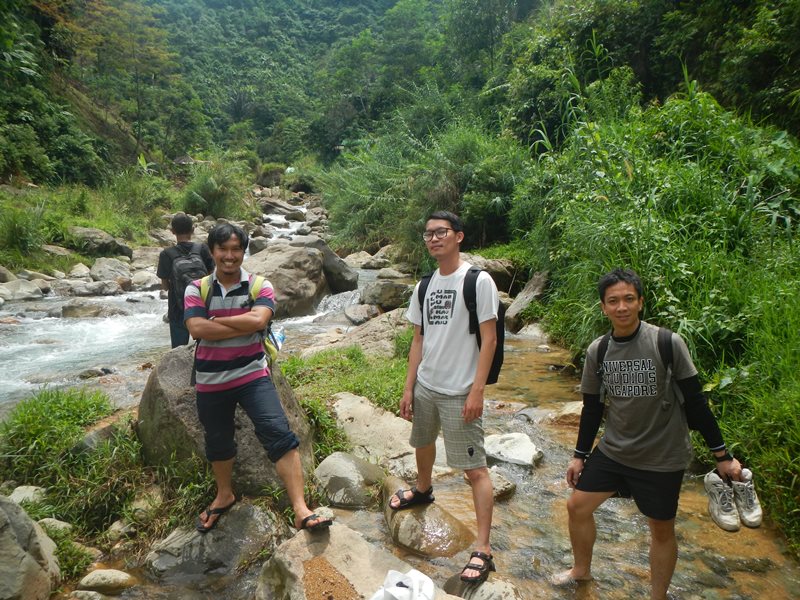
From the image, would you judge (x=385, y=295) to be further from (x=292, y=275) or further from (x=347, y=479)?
(x=347, y=479)

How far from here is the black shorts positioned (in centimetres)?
242

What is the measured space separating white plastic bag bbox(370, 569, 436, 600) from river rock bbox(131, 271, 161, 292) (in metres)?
12.7

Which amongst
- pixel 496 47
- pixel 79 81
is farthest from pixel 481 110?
pixel 79 81

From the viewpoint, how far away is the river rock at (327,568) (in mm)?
2521

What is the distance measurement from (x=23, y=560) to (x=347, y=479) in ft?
6.27

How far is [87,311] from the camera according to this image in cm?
1049

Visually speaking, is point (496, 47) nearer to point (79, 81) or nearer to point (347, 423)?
point (79, 81)

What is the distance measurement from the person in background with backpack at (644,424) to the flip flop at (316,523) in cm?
127

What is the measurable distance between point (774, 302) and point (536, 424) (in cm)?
229

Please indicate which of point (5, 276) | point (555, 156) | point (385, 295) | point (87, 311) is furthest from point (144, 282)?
point (555, 156)

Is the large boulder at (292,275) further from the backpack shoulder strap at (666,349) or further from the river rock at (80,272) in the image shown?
the backpack shoulder strap at (666,349)

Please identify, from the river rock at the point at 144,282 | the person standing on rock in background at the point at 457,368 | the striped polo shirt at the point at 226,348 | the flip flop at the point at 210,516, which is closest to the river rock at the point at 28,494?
the flip flop at the point at 210,516

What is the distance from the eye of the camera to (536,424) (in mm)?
5340

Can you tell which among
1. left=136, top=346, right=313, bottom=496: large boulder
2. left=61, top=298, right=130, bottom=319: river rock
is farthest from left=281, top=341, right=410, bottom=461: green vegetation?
left=61, top=298, right=130, bottom=319: river rock
